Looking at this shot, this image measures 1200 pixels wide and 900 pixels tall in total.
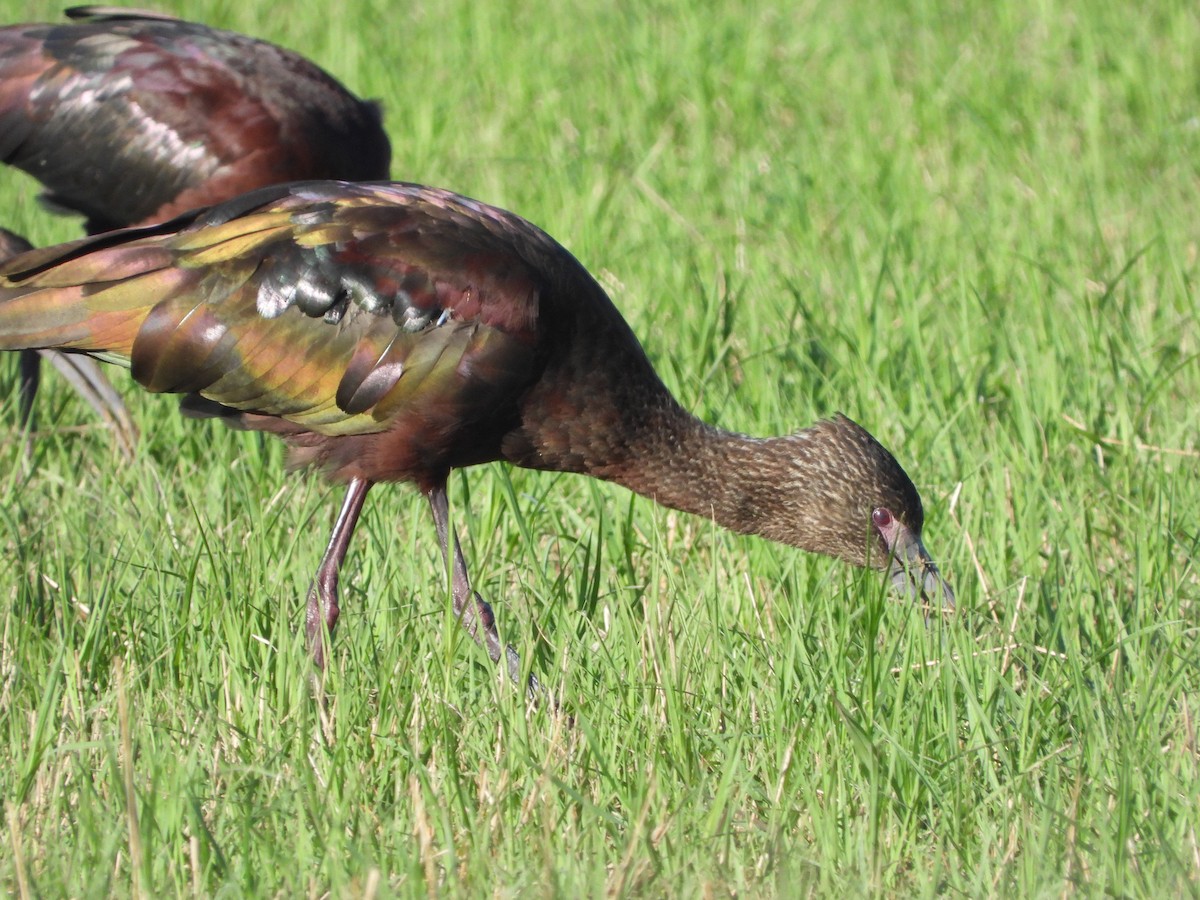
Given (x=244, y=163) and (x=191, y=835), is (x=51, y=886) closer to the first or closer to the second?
(x=191, y=835)

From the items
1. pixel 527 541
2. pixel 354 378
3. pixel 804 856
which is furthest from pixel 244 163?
pixel 804 856

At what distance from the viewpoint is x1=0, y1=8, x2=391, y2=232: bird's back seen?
584cm

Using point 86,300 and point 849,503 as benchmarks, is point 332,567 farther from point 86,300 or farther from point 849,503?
point 849,503

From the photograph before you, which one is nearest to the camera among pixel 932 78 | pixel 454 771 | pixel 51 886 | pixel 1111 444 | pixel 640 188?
pixel 51 886

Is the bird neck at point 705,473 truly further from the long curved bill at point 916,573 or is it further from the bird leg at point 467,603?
the bird leg at point 467,603

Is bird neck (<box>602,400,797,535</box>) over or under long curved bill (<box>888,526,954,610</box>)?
over

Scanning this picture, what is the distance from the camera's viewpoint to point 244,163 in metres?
5.80

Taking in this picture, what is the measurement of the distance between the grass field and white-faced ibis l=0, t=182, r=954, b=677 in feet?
0.80

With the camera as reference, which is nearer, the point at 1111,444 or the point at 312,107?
the point at 1111,444

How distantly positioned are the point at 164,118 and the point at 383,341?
1.95 metres

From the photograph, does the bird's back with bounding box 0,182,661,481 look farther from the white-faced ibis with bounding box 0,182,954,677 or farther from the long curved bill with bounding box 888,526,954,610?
the long curved bill with bounding box 888,526,954,610

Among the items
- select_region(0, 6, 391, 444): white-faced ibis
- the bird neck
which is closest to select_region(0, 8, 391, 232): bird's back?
select_region(0, 6, 391, 444): white-faced ibis

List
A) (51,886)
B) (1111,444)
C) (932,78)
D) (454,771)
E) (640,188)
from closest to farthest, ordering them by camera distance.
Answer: (51,886)
(454,771)
(1111,444)
(640,188)
(932,78)

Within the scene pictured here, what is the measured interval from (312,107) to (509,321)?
1974 mm
